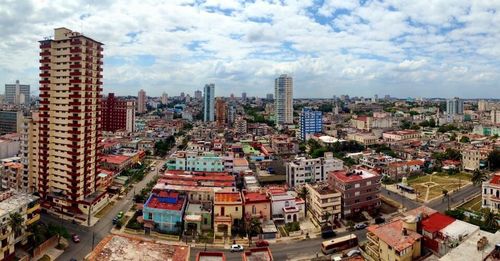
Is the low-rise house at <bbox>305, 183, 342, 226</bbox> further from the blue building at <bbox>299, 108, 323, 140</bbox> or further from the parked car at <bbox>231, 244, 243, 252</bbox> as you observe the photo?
the blue building at <bbox>299, 108, 323, 140</bbox>

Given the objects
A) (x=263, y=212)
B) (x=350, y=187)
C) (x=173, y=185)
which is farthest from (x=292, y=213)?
(x=173, y=185)

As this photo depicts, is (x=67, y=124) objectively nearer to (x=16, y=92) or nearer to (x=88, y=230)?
(x=88, y=230)

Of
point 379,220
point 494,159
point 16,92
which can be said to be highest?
point 16,92

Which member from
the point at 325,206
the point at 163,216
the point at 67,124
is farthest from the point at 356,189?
the point at 67,124

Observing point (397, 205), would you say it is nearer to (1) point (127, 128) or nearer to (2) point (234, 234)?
(2) point (234, 234)

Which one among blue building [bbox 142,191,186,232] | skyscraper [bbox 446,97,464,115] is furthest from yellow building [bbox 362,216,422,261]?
skyscraper [bbox 446,97,464,115]
